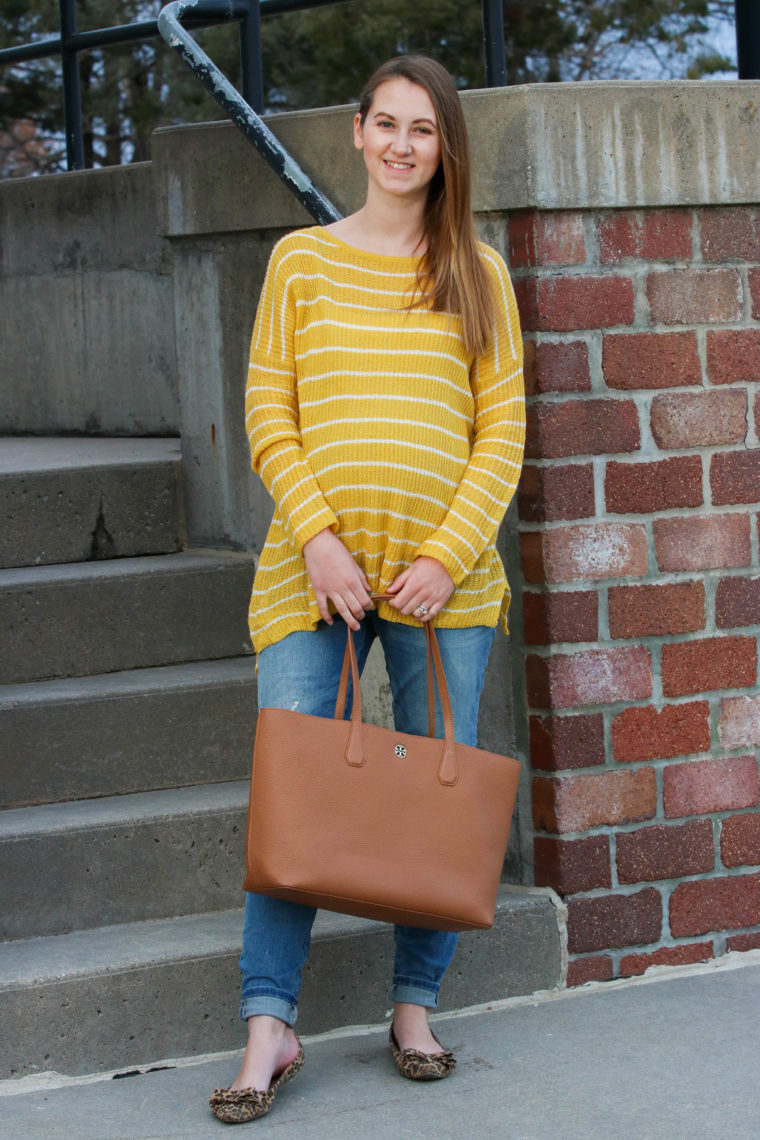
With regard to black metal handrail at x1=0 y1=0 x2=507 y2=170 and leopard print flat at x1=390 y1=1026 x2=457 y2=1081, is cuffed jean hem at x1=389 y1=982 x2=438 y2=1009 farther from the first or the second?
black metal handrail at x1=0 y1=0 x2=507 y2=170

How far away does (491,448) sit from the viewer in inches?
100

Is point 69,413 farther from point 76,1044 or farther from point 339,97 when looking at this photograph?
point 339,97

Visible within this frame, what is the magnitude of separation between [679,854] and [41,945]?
4.20ft

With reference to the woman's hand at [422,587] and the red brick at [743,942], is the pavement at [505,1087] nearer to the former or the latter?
the red brick at [743,942]

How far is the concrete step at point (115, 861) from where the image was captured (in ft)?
9.51

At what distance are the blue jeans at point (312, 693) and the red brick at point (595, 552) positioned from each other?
1.31 ft

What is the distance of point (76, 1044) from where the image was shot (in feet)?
8.79

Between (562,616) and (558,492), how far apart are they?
0.80 feet

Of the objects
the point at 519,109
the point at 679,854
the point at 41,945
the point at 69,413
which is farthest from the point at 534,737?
the point at 69,413

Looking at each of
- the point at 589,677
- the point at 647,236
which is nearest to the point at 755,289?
the point at 647,236

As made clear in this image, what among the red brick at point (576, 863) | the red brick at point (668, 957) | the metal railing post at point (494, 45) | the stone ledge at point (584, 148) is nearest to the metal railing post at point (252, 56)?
the stone ledge at point (584, 148)

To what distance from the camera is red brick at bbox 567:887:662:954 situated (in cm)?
306

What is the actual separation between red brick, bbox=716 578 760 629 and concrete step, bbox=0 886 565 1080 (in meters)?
0.67

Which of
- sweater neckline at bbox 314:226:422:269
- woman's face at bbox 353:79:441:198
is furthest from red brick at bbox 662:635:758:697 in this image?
woman's face at bbox 353:79:441:198
